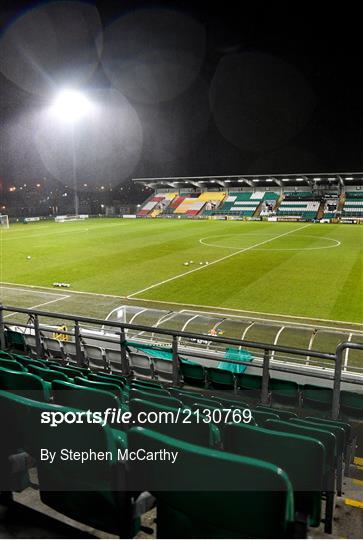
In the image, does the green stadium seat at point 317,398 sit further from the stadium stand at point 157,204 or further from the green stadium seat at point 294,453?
the stadium stand at point 157,204

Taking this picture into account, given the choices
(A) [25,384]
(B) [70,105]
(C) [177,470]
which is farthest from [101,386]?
(B) [70,105]

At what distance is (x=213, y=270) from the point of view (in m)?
25.6

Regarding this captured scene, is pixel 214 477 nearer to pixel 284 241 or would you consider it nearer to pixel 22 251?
pixel 22 251

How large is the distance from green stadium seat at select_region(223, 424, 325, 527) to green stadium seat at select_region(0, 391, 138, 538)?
826 mm

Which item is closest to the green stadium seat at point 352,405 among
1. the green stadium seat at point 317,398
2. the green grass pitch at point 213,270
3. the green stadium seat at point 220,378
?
the green stadium seat at point 317,398

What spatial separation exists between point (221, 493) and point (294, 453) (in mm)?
1007

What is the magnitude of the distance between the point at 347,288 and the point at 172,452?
20857 millimetres

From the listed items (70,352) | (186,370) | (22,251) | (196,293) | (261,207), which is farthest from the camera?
(261,207)

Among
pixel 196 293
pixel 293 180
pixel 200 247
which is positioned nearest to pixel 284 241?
pixel 200 247

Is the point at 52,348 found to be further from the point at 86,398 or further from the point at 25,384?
the point at 86,398

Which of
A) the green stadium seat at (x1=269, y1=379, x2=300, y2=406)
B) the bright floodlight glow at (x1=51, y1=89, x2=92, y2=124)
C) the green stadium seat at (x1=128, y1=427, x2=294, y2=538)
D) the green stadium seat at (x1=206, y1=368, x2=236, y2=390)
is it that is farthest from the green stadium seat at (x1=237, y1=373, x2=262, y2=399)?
the bright floodlight glow at (x1=51, y1=89, x2=92, y2=124)

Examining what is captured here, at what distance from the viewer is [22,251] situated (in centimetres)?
3422

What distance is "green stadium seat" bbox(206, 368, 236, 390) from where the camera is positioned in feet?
27.2

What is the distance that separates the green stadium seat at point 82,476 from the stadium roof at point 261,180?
75.8 meters
